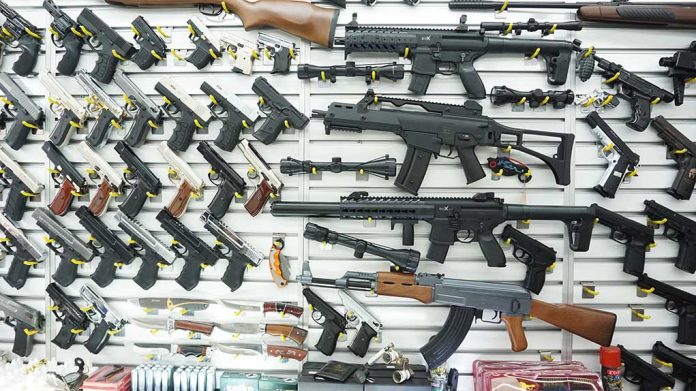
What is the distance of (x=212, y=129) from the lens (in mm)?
3449

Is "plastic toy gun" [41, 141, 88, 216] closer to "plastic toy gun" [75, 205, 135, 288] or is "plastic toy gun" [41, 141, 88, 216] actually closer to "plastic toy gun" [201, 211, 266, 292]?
"plastic toy gun" [75, 205, 135, 288]

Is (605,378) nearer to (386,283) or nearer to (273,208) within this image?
(386,283)

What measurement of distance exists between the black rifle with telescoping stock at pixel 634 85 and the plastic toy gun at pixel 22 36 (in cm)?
479

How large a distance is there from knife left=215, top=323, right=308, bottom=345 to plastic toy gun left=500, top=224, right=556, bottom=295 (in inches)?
77.0

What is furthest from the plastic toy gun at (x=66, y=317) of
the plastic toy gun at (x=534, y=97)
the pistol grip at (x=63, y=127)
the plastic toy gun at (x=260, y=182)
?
the plastic toy gun at (x=534, y=97)

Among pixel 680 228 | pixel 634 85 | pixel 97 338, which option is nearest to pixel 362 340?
pixel 97 338

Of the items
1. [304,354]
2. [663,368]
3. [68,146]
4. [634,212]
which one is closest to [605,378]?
[663,368]

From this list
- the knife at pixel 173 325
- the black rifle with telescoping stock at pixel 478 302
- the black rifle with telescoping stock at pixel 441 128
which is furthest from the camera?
the knife at pixel 173 325

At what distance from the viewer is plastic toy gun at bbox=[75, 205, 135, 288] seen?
3406 millimetres

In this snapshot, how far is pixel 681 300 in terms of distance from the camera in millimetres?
3301

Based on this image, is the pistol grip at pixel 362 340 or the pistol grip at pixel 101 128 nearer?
the pistol grip at pixel 362 340

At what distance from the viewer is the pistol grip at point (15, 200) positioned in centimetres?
348

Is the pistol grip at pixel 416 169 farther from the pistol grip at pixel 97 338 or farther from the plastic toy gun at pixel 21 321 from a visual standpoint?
the plastic toy gun at pixel 21 321

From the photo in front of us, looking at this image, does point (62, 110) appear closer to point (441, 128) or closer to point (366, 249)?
point (366, 249)
